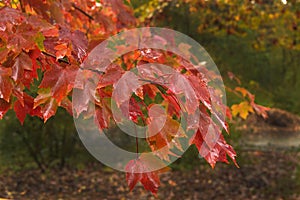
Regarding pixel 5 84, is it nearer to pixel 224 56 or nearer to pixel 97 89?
pixel 97 89

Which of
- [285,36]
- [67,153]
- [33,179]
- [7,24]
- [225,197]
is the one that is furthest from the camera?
[285,36]

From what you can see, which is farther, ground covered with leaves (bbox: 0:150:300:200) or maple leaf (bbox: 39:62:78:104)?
ground covered with leaves (bbox: 0:150:300:200)

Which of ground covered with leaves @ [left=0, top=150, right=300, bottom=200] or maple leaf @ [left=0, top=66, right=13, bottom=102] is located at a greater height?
maple leaf @ [left=0, top=66, right=13, bottom=102]

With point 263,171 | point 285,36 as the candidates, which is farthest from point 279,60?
point 263,171

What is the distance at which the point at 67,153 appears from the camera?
23.0 feet

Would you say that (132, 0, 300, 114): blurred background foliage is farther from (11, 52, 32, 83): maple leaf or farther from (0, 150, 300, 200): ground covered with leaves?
(11, 52, 32, 83): maple leaf

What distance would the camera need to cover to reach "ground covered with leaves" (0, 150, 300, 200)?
6.04m

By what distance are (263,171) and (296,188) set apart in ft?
3.20

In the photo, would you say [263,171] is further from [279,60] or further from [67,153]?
[279,60]

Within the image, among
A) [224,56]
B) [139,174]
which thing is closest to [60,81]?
[139,174]

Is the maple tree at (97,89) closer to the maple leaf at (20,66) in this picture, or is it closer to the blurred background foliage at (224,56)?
the maple leaf at (20,66)

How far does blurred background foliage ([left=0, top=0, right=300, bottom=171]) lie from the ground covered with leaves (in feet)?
0.86

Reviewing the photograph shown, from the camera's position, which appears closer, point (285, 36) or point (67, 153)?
point (67, 153)

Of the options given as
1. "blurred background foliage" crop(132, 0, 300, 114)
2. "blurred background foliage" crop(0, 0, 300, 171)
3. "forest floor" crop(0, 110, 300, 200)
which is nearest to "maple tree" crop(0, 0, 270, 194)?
"forest floor" crop(0, 110, 300, 200)
